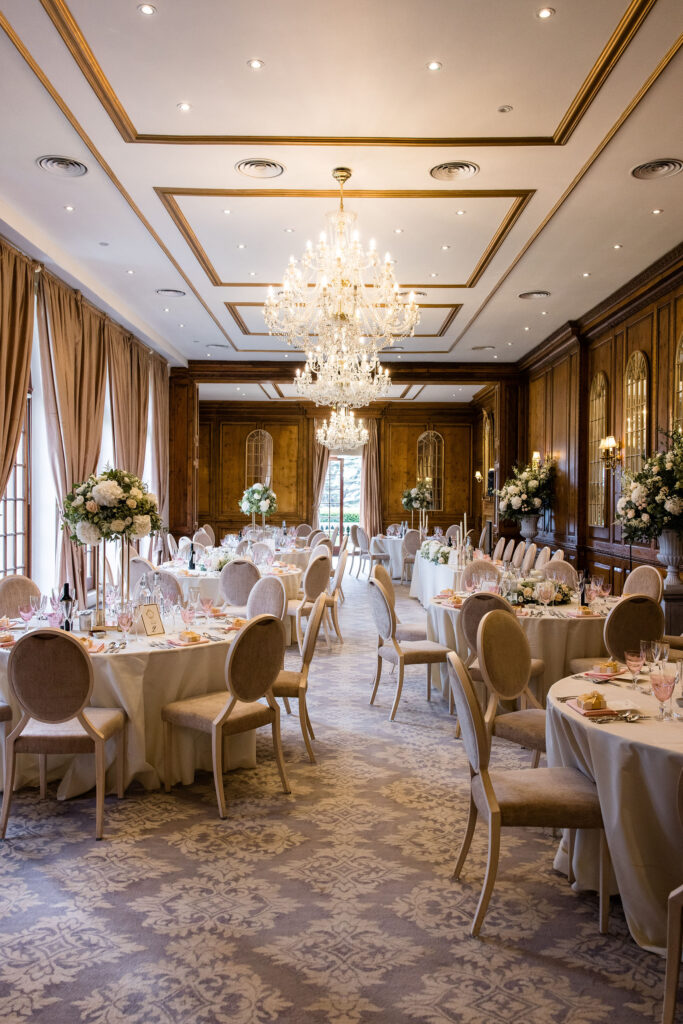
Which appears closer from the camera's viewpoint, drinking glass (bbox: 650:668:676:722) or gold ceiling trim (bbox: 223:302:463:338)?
drinking glass (bbox: 650:668:676:722)

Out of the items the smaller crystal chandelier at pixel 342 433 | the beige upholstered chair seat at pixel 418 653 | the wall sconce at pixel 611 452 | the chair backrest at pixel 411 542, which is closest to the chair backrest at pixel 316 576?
the beige upholstered chair seat at pixel 418 653

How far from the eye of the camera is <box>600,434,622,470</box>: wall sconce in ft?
29.3

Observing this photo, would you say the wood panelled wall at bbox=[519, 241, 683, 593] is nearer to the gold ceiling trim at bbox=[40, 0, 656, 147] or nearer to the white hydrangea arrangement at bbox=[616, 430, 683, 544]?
the white hydrangea arrangement at bbox=[616, 430, 683, 544]

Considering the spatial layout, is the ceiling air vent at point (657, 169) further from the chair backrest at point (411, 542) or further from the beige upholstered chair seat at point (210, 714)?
the chair backrest at point (411, 542)

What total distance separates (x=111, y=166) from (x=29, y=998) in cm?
541

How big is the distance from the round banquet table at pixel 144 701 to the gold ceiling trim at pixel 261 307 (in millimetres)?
6381

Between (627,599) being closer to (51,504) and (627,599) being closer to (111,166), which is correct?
(111,166)

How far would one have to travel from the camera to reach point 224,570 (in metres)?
7.73

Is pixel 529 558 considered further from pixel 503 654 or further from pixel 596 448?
pixel 503 654

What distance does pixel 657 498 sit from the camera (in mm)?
6777

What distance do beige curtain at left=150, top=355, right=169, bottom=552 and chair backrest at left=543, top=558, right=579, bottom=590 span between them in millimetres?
7449

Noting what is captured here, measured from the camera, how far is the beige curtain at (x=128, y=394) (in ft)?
34.1

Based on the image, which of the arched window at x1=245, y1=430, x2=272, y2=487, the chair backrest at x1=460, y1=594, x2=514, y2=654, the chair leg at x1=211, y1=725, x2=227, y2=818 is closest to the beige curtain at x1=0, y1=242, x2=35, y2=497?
the chair leg at x1=211, y1=725, x2=227, y2=818

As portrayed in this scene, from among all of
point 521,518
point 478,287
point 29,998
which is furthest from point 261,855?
point 521,518
